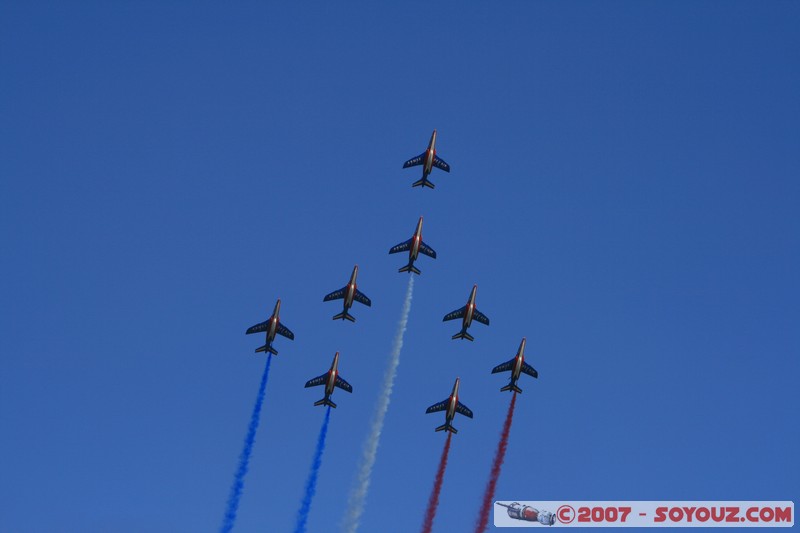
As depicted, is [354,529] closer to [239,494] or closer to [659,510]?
[239,494]

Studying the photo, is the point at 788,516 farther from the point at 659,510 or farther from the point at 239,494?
the point at 239,494

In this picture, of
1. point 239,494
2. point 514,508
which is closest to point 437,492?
point 514,508

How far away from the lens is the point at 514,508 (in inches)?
7835

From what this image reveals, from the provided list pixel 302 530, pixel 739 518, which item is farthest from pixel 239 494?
pixel 739 518

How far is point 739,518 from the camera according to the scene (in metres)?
194

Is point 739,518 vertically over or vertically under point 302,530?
over

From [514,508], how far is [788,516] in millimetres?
34585

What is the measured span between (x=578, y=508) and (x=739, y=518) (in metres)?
20.1

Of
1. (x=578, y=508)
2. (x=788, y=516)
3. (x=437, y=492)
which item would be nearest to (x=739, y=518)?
(x=788, y=516)

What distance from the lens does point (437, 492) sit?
653 ft

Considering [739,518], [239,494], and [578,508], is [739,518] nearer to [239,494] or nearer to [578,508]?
[578,508]

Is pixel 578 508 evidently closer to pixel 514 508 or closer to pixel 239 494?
pixel 514 508

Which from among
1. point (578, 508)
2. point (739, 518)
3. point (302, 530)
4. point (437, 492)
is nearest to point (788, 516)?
point (739, 518)

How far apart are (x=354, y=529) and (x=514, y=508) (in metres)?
Answer: 20.8
